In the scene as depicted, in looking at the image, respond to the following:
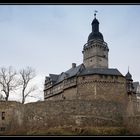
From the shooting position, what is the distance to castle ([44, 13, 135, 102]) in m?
26.4

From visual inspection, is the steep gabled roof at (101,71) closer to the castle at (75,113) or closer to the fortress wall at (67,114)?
the castle at (75,113)

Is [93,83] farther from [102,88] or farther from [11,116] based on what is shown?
[11,116]

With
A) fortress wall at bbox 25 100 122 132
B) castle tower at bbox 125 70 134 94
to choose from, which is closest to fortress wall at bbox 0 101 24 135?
fortress wall at bbox 25 100 122 132

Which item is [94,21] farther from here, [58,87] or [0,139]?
[0,139]

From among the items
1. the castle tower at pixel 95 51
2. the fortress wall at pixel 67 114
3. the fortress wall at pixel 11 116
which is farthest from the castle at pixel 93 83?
the fortress wall at pixel 11 116

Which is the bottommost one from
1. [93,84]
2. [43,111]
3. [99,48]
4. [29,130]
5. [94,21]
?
[29,130]

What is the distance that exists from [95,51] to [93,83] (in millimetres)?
8236

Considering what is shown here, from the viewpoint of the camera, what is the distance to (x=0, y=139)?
1.33 meters

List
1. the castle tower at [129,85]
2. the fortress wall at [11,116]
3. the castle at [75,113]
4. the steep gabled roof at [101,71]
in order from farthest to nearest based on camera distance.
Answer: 1. the castle tower at [129,85]
2. the steep gabled roof at [101,71]
3. the fortress wall at [11,116]
4. the castle at [75,113]

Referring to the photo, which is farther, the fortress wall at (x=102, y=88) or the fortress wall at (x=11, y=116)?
the fortress wall at (x=102, y=88)

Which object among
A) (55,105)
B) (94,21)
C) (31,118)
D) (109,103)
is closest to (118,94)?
(109,103)

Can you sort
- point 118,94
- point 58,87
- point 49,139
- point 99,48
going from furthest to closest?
point 99,48 < point 58,87 < point 118,94 < point 49,139

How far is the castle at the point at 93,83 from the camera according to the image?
26406 mm

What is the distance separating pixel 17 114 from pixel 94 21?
17.4 m
